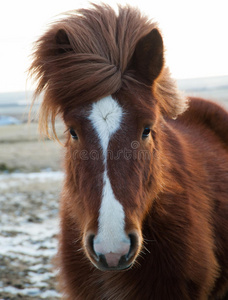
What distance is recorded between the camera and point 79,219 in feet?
9.09

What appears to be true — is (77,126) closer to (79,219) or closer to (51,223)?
(79,219)

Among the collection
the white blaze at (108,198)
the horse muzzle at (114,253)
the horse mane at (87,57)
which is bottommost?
the horse muzzle at (114,253)

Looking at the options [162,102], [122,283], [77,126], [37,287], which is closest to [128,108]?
[77,126]

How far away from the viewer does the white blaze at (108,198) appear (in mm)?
2092

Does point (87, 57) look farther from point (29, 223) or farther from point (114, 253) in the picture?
point (29, 223)

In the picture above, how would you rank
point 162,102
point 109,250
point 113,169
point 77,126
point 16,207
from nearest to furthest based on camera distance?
point 109,250, point 113,169, point 77,126, point 162,102, point 16,207

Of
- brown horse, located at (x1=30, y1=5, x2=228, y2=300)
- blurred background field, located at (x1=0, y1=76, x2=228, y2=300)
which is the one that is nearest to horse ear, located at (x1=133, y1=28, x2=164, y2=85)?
brown horse, located at (x1=30, y1=5, x2=228, y2=300)

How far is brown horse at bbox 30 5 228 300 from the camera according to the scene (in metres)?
2.26

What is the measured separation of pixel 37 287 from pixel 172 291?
2170 mm

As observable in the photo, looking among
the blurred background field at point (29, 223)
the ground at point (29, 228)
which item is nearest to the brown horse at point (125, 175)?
the ground at point (29, 228)

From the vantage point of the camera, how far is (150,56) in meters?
2.58

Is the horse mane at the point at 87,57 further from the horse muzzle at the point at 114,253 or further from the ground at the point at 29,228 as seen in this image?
the horse muzzle at the point at 114,253

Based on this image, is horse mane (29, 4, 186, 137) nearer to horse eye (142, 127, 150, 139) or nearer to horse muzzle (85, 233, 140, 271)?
horse eye (142, 127, 150, 139)

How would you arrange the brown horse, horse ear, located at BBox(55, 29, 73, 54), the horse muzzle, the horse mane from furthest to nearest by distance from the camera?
horse ear, located at BBox(55, 29, 73, 54) < the horse mane < the brown horse < the horse muzzle
